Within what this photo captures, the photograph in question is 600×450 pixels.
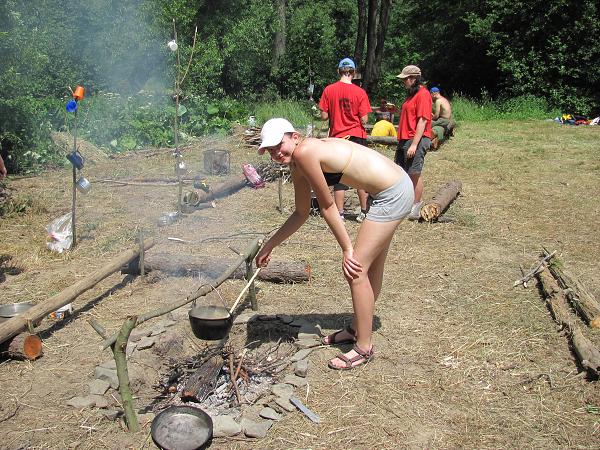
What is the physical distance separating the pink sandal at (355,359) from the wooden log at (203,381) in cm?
84

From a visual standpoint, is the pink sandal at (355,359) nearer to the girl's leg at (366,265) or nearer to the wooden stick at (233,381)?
the girl's leg at (366,265)

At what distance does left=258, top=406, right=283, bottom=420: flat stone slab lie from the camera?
11.5 feet

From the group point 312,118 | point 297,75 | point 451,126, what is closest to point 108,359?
point 451,126

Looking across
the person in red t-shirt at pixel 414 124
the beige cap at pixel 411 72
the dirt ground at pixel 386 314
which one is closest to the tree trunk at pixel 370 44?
the dirt ground at pixel 386 314

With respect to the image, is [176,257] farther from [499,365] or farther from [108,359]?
[499,365]

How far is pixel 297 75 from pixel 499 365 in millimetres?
19887

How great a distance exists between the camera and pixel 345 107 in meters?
7.04

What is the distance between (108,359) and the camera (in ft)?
13.7

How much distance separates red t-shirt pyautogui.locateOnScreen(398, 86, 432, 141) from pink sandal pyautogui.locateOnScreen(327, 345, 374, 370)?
3.67 m

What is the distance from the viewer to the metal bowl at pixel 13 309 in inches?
179

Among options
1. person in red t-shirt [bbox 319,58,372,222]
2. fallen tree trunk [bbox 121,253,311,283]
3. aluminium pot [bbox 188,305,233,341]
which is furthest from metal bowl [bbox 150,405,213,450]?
person in red t-shirt [bbox 319,58,372,222]

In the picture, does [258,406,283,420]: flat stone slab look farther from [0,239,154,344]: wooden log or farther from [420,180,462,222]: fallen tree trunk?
[420,180,462,222]: fallen tree trunk

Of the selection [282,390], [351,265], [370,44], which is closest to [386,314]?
[351,265]

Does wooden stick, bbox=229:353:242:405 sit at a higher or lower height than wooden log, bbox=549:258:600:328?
lower
